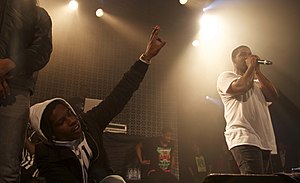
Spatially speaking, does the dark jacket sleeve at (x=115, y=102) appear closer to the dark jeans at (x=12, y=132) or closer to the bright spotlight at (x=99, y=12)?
the dark jeans at (x=12, y=132)

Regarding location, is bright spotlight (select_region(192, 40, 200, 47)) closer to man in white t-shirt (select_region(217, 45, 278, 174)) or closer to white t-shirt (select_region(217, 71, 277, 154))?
man in white t-shirt (select_region(217, 45, 278, 174))

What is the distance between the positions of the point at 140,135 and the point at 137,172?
0.70m

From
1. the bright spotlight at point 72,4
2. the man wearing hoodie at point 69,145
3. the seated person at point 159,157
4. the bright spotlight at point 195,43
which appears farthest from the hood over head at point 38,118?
the bright spotlight at point 195,43

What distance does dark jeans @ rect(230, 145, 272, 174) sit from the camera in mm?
2164

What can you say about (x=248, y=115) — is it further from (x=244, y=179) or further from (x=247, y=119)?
(x=244, y=179)

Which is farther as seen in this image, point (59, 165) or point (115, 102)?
point (115, 102)

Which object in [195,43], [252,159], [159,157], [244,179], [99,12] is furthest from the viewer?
[195,43]

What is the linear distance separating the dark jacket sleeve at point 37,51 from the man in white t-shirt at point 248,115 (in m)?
1.29

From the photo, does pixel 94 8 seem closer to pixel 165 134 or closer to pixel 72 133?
pixel 165 134

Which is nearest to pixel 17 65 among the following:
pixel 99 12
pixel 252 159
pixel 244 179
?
pixel 244 179

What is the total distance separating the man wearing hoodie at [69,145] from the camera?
59.5 inches

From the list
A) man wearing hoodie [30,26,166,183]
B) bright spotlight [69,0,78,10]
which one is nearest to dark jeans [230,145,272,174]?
man wearing hoodie [30,26,166,183]

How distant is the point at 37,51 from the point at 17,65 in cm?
14

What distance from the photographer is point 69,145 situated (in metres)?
1.58
